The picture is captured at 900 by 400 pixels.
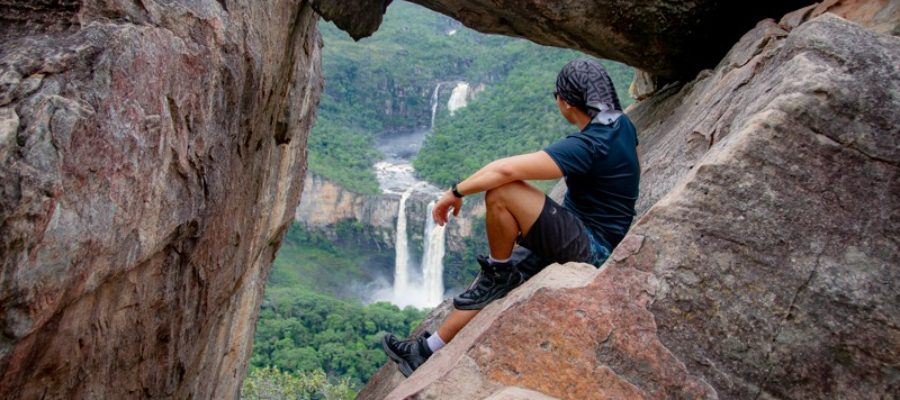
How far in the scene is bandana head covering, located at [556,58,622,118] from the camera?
383 centimetres

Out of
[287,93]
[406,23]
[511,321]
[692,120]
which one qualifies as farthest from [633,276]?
[406,23]

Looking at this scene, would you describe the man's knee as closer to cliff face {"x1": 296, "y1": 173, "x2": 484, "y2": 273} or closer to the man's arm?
the man's arm

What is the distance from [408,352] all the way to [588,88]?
178cm

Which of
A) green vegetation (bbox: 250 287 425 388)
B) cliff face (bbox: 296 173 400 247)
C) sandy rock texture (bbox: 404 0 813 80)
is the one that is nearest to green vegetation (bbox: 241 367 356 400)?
green vegetation (bbox: 250 287 425 388)

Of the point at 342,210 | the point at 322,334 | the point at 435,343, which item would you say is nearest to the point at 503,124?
the point at 342,210

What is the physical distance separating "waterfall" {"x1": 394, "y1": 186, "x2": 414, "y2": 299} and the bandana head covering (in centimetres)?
3408

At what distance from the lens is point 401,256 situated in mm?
37844

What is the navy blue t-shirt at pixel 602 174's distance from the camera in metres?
3.69

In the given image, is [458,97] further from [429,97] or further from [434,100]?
[429,97]

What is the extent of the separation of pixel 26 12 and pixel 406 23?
64.2m

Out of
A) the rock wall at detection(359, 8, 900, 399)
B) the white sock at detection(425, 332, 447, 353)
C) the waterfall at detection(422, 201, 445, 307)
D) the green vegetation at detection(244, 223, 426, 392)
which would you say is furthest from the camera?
the waterfall at detection(422, 201, 445, 307)

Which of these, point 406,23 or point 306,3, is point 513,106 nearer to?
point 406,23

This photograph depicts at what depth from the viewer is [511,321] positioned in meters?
3.19

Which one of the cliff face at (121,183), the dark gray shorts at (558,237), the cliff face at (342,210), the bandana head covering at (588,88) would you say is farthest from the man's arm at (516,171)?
the cliff face at (342,210)
